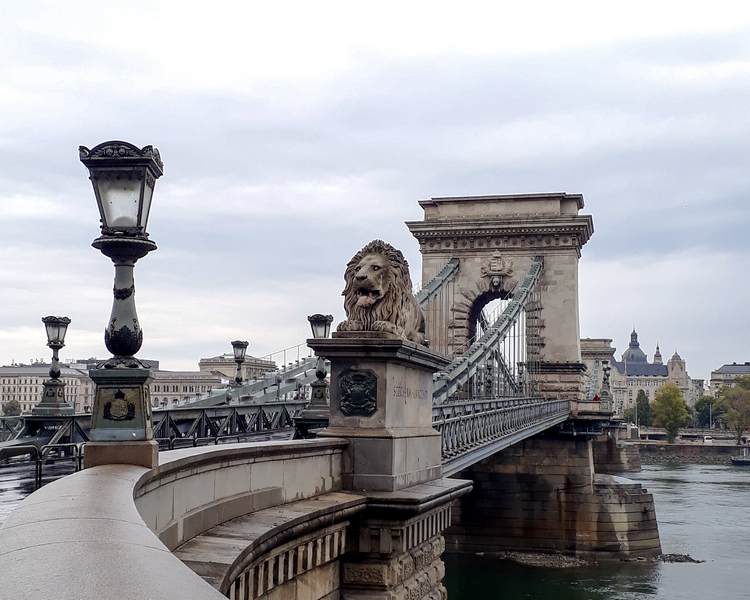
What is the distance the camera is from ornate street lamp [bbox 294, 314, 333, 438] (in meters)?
15.3

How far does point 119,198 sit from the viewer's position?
6652mm

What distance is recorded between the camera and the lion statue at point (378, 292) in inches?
416

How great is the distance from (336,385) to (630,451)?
76743mm

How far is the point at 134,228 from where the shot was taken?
6633 mm

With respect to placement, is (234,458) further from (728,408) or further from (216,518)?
(728,408)

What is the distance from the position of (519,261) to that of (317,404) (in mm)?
31115

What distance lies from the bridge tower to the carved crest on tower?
0.14ft

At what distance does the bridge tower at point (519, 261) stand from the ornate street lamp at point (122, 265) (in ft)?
133

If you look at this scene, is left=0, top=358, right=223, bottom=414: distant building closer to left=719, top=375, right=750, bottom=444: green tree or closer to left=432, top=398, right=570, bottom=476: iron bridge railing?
left=432, top=398, right=570, bottom=476: iron bridge railing

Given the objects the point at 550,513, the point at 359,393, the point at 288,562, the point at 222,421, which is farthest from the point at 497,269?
the point at 288,562

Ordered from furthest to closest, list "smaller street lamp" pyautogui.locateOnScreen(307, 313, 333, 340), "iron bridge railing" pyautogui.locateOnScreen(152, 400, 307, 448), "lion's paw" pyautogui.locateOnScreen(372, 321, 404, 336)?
1. "iron bridge railing" pyautogui.locateOnScreen(152, 400, 307, 448)
2. "smaller street lamp" pyautogui.locateOnScreen(307, 313, 333, 340)
3. "lion's paw" pyautogui.locateOnScreen(372, 321, 404, 336)

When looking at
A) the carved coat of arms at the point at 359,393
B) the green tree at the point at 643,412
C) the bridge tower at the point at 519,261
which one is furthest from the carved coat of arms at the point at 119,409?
the green tree at the point at 643,412

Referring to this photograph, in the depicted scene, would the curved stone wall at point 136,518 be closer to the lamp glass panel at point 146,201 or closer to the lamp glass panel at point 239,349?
the lamp glass panel at point 146,201

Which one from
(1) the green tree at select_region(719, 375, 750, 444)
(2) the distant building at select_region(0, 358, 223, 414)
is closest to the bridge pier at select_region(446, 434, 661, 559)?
(2) the distant building at select_region(0, 358, 223, 414)
